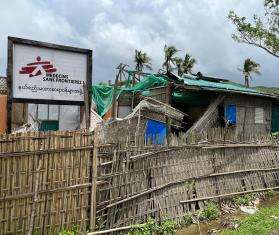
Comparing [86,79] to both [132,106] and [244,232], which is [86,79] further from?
[132,106]

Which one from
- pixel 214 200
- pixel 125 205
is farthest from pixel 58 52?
pixel 214 200

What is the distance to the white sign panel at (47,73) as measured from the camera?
966 centimetres

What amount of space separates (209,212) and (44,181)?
4.56 meters

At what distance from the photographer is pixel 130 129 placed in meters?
13.4

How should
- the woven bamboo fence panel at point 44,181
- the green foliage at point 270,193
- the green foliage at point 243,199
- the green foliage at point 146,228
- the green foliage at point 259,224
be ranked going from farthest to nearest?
the green foliage at point 270,193
the green foliage at point 243,199
the green foliage at point 259,224
the green foliage at point 146,228
the woven bamboo fence panel at point 44,181

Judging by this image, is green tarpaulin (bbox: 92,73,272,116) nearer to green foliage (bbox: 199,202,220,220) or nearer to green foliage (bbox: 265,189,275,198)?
green foliage (bbox: 265,189,275,198)

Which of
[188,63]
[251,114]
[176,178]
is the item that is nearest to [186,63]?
[188,63]

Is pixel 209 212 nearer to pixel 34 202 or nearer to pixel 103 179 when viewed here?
→ pixel 103 179

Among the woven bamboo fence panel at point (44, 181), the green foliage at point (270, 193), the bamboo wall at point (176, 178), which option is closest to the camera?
the woven bamboo fence panel at point (44, 181)

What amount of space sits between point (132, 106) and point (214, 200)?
325 inches

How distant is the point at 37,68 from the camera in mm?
9945

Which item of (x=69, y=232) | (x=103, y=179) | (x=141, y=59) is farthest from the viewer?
(x=141, y=59)

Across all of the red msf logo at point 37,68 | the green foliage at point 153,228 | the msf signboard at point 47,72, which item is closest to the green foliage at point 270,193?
the green foliage at point 153,228

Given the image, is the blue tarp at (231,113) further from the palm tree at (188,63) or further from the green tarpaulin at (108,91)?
the palm tree at (188,63)
